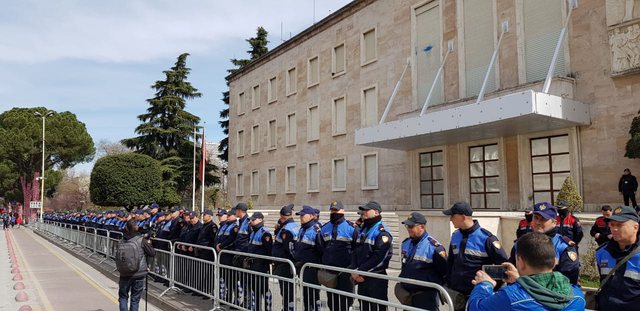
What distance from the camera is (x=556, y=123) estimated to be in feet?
53.4

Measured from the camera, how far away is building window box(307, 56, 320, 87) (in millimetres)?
30116

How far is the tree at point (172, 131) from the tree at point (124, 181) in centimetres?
541

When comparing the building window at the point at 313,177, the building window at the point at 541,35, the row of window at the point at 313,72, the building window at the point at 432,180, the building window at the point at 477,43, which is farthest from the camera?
the building window at the point at 313,177

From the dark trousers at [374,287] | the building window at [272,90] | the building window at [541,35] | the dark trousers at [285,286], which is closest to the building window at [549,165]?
the building window at [541,35]

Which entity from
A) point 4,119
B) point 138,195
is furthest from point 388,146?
point 4,119

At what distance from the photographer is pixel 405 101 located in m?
23.4

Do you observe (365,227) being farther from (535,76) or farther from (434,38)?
(434,38)

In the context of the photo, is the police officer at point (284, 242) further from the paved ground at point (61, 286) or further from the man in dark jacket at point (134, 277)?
the paved ground at point (61, 286)

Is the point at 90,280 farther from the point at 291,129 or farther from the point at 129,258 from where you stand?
the point at 291,129

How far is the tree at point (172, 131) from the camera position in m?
45.7

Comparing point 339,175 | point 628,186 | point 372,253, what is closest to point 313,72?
point 339,175

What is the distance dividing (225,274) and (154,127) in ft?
130

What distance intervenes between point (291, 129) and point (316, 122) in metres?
3.04

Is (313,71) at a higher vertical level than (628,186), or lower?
higher
